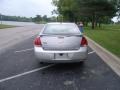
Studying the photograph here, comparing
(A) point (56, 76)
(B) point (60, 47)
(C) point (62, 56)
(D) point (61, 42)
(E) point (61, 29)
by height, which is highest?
(E) point (61, 29)

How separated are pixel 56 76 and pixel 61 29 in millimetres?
2106

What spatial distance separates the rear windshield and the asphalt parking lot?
1.20m

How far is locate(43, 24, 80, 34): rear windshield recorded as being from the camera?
8500 mm

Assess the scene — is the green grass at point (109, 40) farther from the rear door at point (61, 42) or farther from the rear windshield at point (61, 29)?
the rear door at point (61, 42)

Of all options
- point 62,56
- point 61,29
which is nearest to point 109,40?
point 61,29

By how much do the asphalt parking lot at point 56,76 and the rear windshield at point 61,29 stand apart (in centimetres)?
120

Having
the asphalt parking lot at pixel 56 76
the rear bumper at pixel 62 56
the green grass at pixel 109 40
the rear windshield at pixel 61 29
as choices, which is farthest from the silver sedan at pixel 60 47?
the green grass at pixel 109 40

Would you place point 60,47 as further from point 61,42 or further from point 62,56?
point 62,56

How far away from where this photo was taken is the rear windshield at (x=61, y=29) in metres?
8.50

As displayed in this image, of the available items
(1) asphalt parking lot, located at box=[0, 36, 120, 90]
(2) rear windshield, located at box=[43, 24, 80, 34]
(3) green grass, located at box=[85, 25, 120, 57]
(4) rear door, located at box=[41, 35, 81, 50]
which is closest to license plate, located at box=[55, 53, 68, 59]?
(4) rear door, located at box=[41, 35, 81, 50]

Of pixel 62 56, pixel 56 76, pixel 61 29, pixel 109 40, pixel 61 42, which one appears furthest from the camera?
pixel 109 40

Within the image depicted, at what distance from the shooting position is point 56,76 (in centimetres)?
726

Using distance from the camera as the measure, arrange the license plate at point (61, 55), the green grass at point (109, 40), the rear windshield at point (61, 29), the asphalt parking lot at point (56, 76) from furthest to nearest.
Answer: the green grass at point (109, 40), the rear windshield at point (61, 29), the license plate at point (61, 55), the asphalt parking lot at point (56, 76)

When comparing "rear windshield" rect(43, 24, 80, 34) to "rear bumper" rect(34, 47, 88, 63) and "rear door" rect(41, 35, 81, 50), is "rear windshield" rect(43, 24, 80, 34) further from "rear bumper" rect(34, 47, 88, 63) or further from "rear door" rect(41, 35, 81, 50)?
"rear bumper" rect(34, 47, 88, 63)
